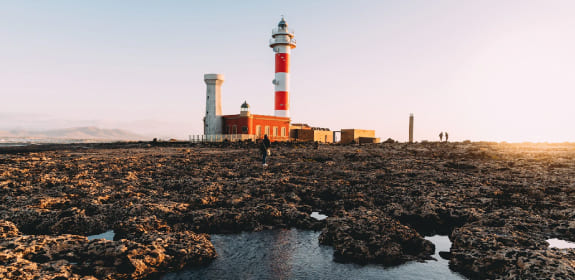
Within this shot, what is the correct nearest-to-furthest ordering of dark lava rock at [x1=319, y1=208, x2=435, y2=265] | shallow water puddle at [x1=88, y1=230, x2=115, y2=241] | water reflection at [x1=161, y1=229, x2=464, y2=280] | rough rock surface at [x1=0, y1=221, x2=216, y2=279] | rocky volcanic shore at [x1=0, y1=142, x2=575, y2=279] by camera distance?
rough rock surface at [x1=0, y1=221, x2=216, y2=279]
rocky volcanic shore at [x1=0, y1=142, x2=575, y2=279]
water reflection at [x1=161, y1=229, x2=464, y2=280]
dark lava rock at [x1=319, y1=208, x2=435, y2=265]
shallow water puddle at [x1=88, y1=230, x2=115, y2=241]

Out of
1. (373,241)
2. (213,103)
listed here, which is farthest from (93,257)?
(213,103)

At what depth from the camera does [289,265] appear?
5.71 metres

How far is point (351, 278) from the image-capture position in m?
5.21

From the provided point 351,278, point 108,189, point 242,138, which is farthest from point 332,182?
point 242,138

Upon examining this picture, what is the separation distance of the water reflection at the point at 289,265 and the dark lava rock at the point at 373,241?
0.20m

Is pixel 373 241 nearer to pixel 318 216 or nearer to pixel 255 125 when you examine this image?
pixel 318 216

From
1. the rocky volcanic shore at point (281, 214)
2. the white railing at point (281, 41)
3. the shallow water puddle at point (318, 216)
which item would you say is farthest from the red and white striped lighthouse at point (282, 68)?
the shallow water puddle at point (318, 216)

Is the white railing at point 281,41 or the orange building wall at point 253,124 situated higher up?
the white railing at point 281,41

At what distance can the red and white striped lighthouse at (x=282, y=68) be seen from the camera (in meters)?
45.6

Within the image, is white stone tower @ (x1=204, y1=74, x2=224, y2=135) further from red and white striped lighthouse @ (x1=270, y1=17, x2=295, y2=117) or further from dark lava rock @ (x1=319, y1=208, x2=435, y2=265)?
dark lava rock @ (x1=319, y1=208, x2=435, y2=265)

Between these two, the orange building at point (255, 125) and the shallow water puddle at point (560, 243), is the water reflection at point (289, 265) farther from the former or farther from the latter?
the orange building at point (255, 125)

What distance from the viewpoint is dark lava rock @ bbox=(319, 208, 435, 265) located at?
19.2 ft

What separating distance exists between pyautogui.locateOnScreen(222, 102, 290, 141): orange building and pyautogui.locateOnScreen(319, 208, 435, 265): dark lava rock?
110 feet

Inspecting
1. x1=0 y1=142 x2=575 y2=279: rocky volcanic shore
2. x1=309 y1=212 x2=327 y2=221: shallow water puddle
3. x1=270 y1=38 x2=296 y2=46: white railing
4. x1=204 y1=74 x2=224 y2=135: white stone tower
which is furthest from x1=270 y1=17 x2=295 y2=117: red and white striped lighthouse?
x1=309 y1=212 x2=327 y2=221: shallow water puddle
